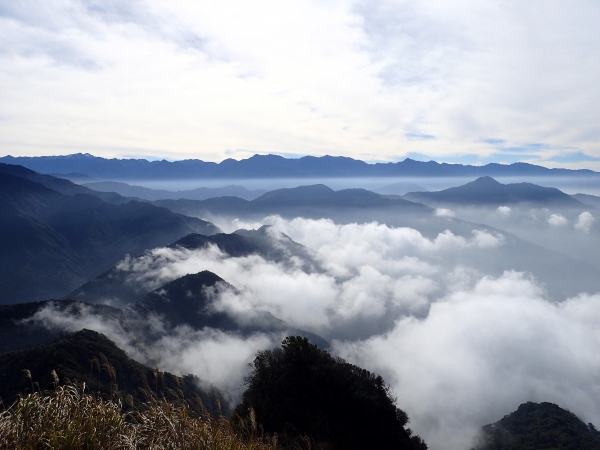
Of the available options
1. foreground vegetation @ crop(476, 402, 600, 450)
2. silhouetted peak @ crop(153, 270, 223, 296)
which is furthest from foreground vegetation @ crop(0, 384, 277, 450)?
silhouetted peak @ crop(153, 270, 223, 296)

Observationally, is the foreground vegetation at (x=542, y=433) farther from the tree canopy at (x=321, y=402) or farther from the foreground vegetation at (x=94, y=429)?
the foreground vegetation at (x=94, y=429)

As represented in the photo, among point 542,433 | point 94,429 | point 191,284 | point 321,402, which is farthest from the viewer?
point 191,284

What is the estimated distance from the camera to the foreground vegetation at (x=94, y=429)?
17.1 feet

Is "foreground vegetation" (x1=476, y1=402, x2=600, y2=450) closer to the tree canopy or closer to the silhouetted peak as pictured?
the tree canopy

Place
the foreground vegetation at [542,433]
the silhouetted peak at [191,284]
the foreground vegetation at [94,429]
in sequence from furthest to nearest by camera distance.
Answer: the silhouetted peak at [191,284], the foreground vegetation at [542,433], the foreground vegetation at [94,429]

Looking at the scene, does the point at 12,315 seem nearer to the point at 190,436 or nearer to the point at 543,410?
the point at 190,436

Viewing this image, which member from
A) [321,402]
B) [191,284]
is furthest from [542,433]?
[191,284]

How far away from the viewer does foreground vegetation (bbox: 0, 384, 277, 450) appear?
5.21m

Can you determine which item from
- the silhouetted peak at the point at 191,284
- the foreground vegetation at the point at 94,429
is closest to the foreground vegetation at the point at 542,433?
the foreground vegetation at the point at 94,429

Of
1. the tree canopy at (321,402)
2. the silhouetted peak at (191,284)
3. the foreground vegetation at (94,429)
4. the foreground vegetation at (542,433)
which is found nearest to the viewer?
the foreground vegetation at (94,429)

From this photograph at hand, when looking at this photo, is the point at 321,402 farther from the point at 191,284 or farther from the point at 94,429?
the point at 191,284

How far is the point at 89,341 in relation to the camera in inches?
1896

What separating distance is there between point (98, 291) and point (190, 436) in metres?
149

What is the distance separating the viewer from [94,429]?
5355 millimetres
